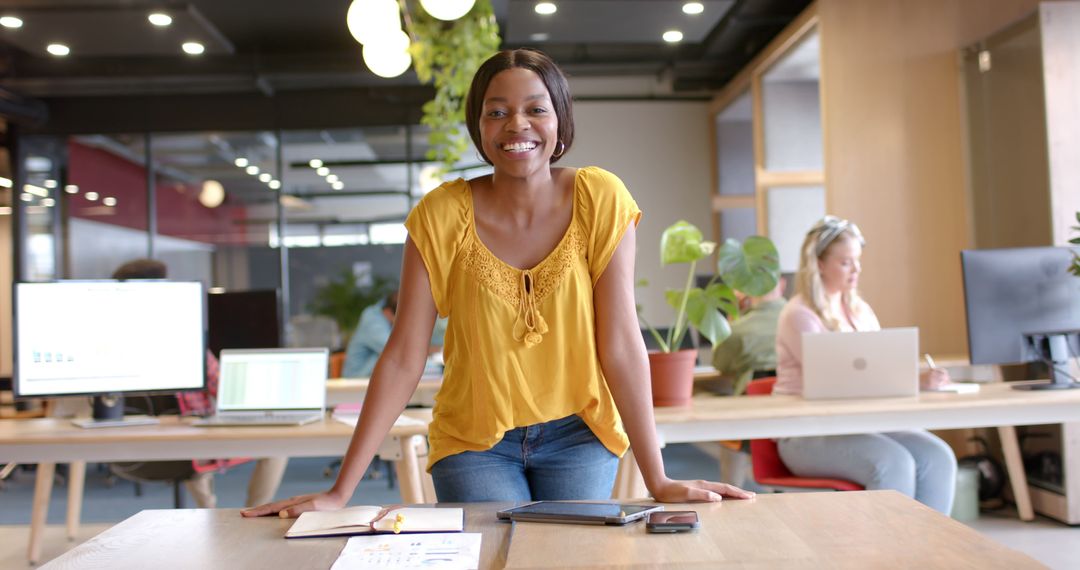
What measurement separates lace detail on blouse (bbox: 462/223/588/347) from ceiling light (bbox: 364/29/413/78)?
11.8 ft

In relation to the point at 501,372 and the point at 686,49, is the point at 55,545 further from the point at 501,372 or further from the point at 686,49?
the point at 686,49

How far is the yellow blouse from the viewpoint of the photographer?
182cm

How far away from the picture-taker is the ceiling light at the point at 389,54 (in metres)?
5.27

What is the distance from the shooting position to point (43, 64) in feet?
28.6

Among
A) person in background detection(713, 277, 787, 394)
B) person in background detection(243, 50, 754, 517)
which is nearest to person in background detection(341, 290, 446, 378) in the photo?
person in background detection(713, 277, 787, 394)

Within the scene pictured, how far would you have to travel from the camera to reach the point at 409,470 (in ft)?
10.2

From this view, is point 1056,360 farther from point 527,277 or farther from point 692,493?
point 527,277

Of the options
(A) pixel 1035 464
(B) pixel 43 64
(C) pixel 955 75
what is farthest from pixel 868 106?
(B) pixel 43 64

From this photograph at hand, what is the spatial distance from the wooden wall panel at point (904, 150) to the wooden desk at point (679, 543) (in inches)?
192

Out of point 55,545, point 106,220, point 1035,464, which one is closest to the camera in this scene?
point 55,545

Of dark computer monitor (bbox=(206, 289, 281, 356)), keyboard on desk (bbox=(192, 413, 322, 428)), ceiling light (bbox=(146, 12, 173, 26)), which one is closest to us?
keyboard on desk (bbox=(192, 413, 322, 428))

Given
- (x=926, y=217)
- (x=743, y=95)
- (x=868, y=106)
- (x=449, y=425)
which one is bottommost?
(x=449, y=425)

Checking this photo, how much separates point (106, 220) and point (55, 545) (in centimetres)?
562

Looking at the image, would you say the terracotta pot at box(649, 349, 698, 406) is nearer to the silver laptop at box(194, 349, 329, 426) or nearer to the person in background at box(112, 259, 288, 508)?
the silver laptop at box(194, 349, 329, 426)
